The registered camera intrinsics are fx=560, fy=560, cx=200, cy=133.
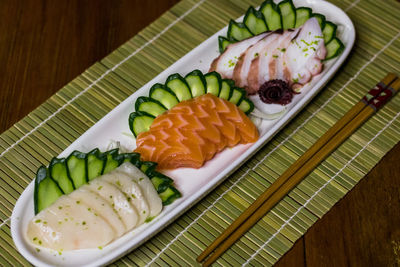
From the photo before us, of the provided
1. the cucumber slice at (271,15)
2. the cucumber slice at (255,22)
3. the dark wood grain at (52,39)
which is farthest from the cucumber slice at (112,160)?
the cucumber slice at (271,15)

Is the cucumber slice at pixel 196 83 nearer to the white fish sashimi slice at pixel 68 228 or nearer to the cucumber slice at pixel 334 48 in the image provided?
the cucumber slice at pixel 334 48

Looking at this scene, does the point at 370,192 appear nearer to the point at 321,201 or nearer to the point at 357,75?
the point at 321,201

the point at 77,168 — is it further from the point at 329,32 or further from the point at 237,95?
the point at 329,32

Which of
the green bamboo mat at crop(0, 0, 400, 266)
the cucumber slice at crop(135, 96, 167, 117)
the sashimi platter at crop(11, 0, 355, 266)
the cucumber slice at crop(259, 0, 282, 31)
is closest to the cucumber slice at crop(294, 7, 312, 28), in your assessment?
the sashimi platter at crop(11, 0, 355, 266)

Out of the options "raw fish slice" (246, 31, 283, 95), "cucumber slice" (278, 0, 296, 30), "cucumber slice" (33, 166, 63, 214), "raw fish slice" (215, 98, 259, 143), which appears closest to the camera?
"cucumber slice" (33, 166, 63, 214)

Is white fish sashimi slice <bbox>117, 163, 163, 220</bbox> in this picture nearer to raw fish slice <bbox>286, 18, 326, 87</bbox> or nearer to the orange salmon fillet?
the orange salmon fillet

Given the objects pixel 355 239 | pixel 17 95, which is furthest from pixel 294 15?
pixel 17 95

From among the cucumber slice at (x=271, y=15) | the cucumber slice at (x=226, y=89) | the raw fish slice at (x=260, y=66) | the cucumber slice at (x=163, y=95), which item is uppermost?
the cucumber slice at (x=271, y=15)
